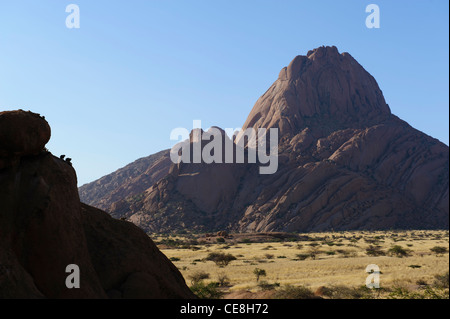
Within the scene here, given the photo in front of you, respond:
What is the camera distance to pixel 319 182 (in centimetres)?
9975

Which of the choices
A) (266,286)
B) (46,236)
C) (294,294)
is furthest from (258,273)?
(46,236)

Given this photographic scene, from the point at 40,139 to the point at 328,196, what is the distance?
299 ft

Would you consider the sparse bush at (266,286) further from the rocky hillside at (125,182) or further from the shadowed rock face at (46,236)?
the rocky hillside at (125,182)

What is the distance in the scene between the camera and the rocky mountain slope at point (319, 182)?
3745 inches

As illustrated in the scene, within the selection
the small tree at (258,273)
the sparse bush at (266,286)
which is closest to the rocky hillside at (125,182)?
the small tree at (258,273)

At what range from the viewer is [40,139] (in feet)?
33.3

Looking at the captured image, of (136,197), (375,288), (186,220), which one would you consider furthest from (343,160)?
(375,288)

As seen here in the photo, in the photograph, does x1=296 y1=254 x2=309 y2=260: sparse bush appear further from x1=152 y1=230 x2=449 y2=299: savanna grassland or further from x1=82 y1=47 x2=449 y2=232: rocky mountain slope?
x1=82 y1=47 x2=449 y2=232: rocky mountain slope

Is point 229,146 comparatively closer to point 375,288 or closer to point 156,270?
point 375,288

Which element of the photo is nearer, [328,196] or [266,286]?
[266,286]

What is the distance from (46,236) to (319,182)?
94578 mm

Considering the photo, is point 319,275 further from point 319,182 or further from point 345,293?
point 319,182

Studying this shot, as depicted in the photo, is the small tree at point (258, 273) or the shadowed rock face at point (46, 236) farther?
the small tree at point (258, 273)

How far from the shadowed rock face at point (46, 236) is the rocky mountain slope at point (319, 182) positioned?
270 ft
